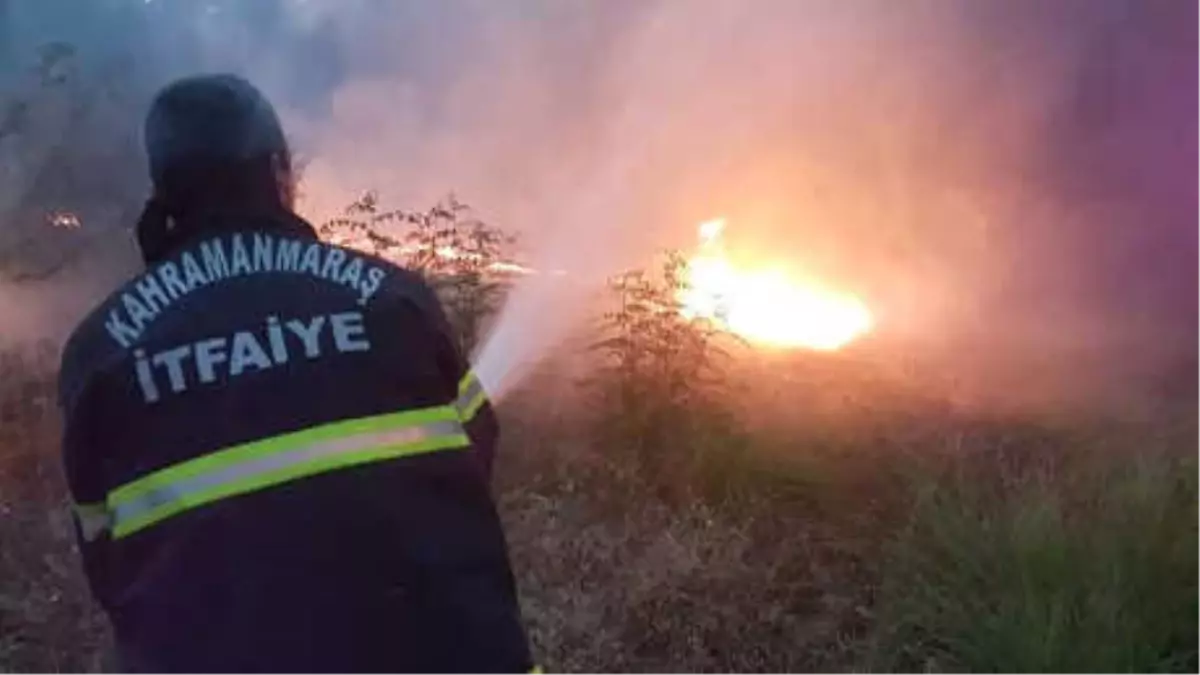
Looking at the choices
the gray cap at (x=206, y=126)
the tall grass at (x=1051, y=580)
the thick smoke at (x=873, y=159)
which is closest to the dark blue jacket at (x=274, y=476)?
the gray cap at (x=206, y=126)

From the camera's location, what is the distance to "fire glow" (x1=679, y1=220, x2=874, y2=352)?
286 inches

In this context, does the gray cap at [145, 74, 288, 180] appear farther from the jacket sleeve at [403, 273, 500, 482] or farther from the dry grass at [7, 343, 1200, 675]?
the dry grass at [7, 343, 1200, 675]

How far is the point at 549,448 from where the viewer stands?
6348 millimetres

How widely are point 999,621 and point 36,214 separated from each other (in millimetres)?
5255

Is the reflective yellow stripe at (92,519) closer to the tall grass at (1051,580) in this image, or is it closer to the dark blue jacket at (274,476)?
the dark blue jacket at (274,476)

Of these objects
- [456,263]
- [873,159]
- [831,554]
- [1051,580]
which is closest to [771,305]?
[873,159]

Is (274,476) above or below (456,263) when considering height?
below

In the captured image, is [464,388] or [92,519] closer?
[92,519]

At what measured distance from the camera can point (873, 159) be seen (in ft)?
30.7

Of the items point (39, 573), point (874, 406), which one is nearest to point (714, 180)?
point (874, 406)

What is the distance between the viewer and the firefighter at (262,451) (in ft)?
7.91

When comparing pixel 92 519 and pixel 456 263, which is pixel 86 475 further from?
pixel 456 263

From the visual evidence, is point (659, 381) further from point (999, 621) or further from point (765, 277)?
point (765, 277)

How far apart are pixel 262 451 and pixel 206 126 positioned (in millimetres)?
477
